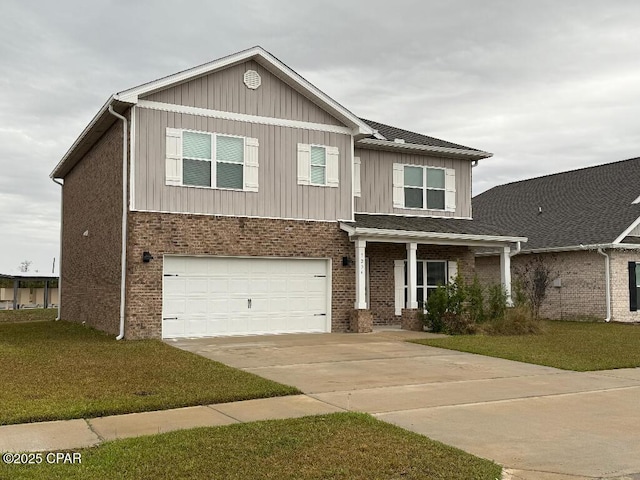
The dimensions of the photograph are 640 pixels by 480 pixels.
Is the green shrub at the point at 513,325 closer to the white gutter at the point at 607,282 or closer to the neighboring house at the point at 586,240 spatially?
the white gutter at the point at 607,282

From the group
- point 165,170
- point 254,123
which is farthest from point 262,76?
point 165,170

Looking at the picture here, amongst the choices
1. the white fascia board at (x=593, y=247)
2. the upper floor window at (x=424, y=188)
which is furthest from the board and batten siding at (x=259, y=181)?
the white fascia board at (x=593, y=247)

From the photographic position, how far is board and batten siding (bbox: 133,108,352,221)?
55.1ft

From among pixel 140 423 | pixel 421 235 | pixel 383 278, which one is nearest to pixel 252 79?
pixel 421 235

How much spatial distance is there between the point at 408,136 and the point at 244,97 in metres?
6.80

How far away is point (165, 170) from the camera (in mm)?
17016

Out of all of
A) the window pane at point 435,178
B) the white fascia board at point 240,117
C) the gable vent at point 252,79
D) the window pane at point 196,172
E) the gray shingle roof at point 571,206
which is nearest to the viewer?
the white fascia board at point 240,117

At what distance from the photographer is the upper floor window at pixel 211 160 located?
1711 centimetres

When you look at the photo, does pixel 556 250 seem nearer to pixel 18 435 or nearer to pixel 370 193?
pixel 370 193

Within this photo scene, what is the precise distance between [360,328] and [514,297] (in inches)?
205

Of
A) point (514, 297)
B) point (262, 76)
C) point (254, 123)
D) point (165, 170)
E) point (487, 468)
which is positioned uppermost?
point (262, 76)

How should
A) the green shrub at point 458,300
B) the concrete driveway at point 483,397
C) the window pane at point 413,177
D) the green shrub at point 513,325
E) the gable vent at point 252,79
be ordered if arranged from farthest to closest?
1. the window pane at point 413,177
2. the green shrub at point 458,300
3. the green shrub at point 513,325
4. the gable vent at point 252,79
5. the concrete driveway at point 483,397

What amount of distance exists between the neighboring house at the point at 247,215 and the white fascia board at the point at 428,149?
0.30 feet

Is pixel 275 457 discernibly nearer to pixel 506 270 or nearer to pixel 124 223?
pixel 124 223
